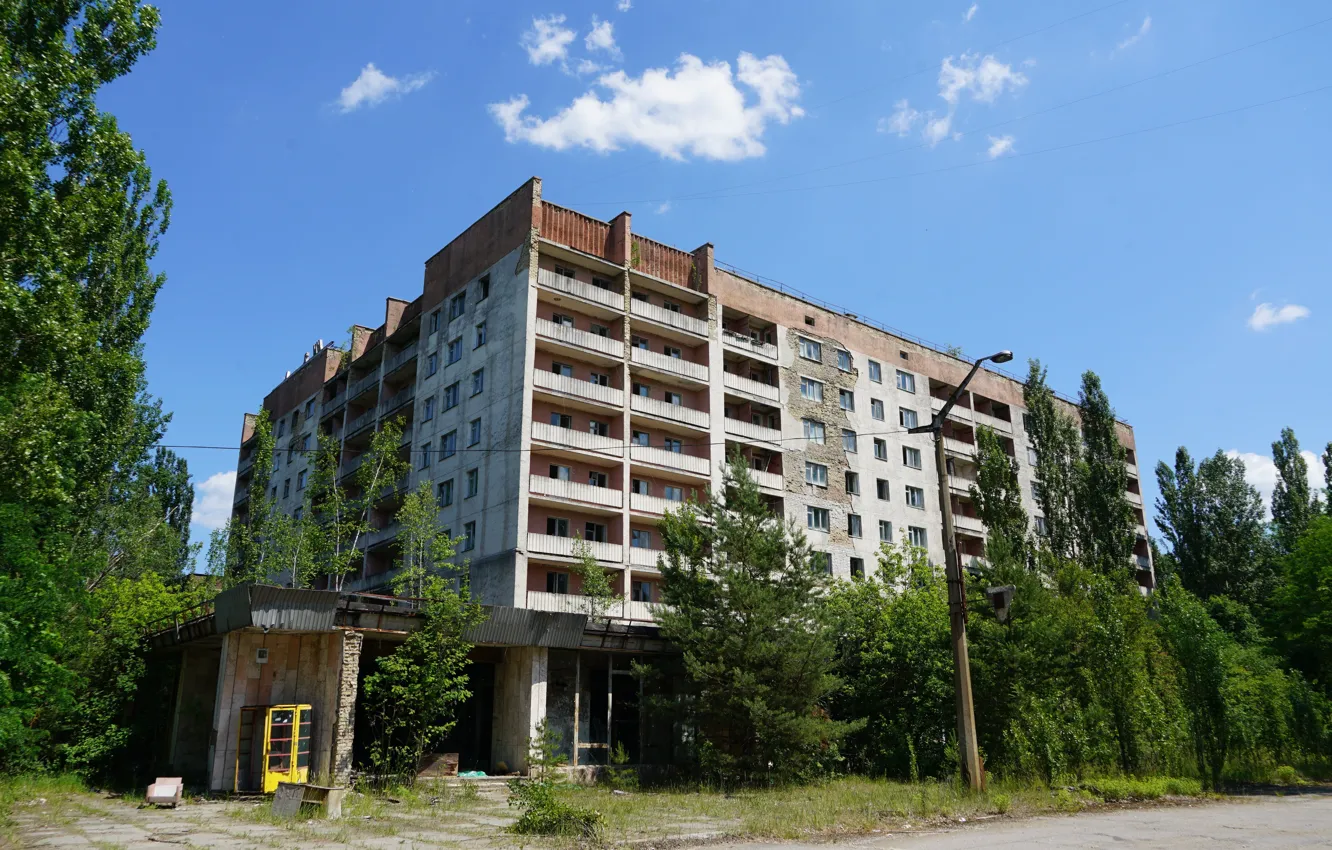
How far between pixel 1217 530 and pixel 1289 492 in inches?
194

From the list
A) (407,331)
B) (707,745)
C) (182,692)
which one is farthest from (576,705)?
(407,331)

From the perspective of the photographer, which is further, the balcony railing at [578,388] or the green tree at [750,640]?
the balcony railing at [578,388]

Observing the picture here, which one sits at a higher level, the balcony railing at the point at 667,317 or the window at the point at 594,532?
the balcony railing at the point at 667,317

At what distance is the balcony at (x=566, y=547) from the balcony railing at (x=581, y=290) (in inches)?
453

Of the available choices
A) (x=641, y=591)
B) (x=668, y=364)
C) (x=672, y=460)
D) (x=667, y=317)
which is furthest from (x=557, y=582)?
(x=667, y=317)

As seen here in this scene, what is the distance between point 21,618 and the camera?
19.8 meters

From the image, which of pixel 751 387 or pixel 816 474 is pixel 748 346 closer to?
pixel 751 387

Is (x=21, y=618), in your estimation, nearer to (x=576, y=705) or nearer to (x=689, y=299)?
(x=576, y=705)

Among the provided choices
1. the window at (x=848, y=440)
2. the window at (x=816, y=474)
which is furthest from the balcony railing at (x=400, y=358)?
the window at (x=848, y=440)

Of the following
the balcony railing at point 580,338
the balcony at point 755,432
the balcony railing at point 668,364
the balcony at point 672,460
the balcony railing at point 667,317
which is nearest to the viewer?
the balcony railing at point 580,338

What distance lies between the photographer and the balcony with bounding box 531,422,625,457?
3759 cm

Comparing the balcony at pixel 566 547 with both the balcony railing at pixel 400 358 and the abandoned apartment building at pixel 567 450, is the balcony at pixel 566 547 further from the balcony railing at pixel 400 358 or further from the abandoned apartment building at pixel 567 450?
A: the balcony railing at pixel 400 358

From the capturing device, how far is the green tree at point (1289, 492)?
54312mm

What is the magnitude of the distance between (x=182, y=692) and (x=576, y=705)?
41.4 ft
